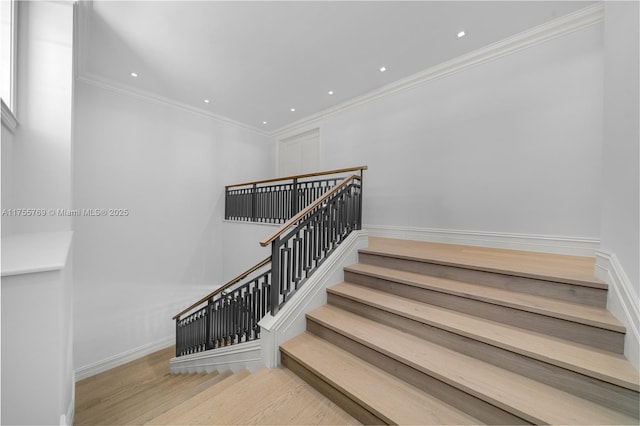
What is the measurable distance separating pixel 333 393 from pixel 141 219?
4.47 m

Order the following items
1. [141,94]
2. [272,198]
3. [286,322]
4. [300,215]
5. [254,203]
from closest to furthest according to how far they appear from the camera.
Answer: [286,322] → [300,215] → [141,94] → [272,198] → [254,203]

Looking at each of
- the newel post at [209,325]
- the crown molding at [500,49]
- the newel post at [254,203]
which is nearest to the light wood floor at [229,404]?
the newel post at [209,325]

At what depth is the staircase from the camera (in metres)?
1.17

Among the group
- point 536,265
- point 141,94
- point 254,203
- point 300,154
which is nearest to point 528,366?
point 536,265

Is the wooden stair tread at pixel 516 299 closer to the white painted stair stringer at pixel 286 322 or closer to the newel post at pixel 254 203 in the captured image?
the white painted stair stringer at pixel 286 322

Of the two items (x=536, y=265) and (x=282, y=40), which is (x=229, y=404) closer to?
(x=536, y=265)

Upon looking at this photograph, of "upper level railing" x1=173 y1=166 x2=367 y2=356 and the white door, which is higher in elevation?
the white door

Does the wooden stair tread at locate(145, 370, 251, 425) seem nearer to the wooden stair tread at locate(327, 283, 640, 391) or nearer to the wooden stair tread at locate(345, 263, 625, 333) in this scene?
the wooden stair tread at locate(327, 283, 640, 391)

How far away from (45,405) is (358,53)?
425 cm

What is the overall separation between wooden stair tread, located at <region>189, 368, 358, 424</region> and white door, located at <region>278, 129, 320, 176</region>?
4240mm

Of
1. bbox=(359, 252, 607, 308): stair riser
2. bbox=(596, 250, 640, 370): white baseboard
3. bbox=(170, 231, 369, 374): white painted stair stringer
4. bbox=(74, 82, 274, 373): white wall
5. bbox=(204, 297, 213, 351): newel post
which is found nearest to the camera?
bbox=(596, 250, 640, 370): white baseboard

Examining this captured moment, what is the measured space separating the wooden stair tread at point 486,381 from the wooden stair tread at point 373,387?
0.14 m

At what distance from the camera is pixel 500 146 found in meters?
3.05

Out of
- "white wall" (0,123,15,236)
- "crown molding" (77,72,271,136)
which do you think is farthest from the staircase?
"crown molding" (77,72,271,136)
